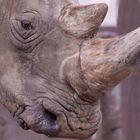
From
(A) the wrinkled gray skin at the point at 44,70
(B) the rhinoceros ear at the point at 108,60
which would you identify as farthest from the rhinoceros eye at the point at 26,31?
(B) the rhinoceros ear at the point at 108,60

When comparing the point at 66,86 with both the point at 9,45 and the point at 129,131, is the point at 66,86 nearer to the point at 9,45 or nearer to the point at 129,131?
the point at 9,45

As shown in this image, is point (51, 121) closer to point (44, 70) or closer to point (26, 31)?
point (44, 70)

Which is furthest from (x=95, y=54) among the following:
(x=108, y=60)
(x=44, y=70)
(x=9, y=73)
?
(x=9, y=73)

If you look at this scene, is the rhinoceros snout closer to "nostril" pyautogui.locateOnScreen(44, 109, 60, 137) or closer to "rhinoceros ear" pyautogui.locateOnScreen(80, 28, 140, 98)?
"nostril" pyautogui.locateOnScreen(44, 109, 60, 137)

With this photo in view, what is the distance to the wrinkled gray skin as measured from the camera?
5.70ft

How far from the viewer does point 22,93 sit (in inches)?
72.9

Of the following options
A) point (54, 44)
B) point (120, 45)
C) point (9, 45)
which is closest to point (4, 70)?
point (9, 45)

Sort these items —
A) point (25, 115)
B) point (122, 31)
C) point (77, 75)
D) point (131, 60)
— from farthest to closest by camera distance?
point (122, 31), point (25, 115), point (77, 75), point (131, 60)

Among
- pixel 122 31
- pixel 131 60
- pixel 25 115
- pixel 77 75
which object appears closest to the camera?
pixel 131 60

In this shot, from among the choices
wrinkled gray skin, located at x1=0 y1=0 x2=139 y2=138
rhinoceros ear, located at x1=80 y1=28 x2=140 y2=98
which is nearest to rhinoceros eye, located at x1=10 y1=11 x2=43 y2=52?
wrinkled gray skin, located at x1=0 y1=0 x2=139 y2=138

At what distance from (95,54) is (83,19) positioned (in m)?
0.15

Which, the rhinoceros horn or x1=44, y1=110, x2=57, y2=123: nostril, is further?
x1=44, y1=110, x2=57, y2=123: nostril

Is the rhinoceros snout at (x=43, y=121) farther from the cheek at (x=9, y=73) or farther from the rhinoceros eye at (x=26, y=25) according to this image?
the rhinoceros eye at (x=26, y=25)

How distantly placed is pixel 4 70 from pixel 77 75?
29 cm
